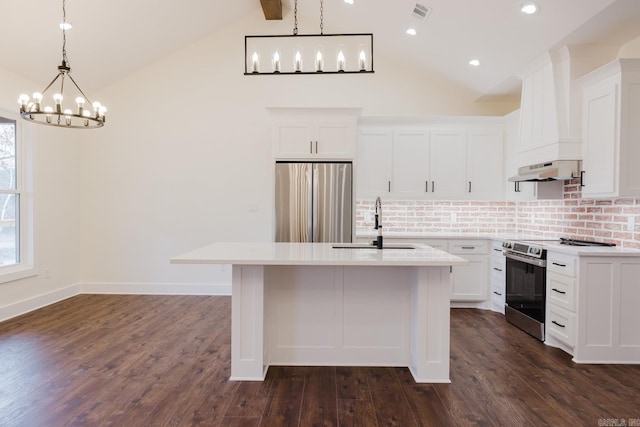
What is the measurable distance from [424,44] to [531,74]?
51.1 inches

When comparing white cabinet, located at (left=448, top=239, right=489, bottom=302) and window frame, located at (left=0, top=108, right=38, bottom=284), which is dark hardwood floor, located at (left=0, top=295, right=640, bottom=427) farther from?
window frame, located at (left=0, top=108, right=38, bottom=284)

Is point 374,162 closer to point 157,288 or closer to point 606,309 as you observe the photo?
point 606,309

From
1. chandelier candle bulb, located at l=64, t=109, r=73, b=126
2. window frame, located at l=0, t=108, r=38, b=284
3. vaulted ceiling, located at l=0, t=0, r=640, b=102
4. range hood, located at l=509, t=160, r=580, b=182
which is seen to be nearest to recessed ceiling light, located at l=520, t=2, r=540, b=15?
vaulted ceiling, located at l=0, t=0, r=640, b=102

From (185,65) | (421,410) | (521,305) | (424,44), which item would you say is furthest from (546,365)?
(185,65)

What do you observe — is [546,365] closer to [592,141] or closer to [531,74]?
[592,141]

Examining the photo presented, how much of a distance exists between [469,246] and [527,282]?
3.02 ft

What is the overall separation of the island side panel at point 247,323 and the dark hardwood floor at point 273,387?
11 cm

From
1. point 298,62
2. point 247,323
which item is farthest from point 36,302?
point 298,62

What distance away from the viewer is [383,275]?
286cm

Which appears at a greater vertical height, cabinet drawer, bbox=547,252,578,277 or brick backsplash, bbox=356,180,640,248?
brick backsplash, bbox=356,180,640,248

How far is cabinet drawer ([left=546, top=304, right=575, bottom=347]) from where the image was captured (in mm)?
3076

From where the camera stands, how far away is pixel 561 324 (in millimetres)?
3203

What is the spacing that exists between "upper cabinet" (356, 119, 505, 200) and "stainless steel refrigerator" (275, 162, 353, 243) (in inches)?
22.1

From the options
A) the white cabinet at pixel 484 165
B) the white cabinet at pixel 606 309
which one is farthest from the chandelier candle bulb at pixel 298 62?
the white cabinet at pixel 484 165
